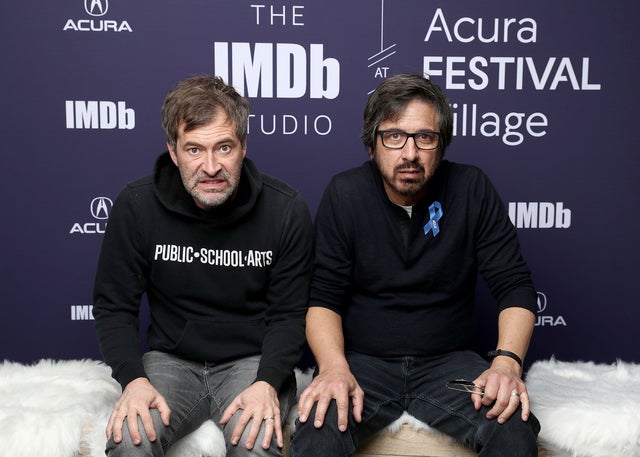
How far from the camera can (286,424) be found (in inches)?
65.9

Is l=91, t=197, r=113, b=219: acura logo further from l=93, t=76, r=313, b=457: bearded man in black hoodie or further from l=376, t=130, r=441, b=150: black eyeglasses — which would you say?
l=376, t=130, r=441, b=150: black eyeglasses

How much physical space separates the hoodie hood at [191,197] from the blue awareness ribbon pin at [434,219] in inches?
17.0

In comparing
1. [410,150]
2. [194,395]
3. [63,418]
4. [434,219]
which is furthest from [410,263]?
[63,418]

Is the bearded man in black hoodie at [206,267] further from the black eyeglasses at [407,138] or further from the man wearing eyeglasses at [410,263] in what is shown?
the black eyeglasses at [407,138]

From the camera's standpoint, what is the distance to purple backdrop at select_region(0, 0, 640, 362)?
2.32 metres

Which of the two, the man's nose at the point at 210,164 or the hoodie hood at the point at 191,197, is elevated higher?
the man's nose at the point at 210,164

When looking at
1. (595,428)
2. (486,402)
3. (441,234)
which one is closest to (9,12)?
(441,234)

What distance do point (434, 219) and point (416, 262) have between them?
0.39 ft

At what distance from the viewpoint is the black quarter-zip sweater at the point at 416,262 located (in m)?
1.81

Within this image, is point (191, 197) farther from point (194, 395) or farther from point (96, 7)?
point (96, 7)

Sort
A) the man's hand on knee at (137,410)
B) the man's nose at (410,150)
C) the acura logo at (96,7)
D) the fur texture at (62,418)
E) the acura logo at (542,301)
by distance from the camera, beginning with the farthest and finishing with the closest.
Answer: the acura logo at (542,301) < the acura logo at (96,7) < the man's nose at (410,150) < the fur texture at (62,418) < the man's hand on knee at (137,410)

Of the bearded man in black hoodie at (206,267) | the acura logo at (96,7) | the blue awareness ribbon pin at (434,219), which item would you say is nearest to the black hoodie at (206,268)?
the bearded man in black hoodie at (206,267)

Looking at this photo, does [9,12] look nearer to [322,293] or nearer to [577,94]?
[322,293]

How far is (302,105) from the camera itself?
2.38m
